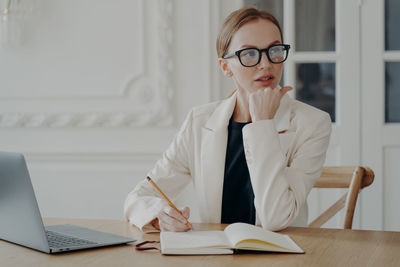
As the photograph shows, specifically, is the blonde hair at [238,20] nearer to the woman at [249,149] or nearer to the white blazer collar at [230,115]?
the woman at [249,149]

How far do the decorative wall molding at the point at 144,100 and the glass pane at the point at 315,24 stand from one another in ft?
2.29

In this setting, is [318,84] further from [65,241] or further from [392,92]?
[65,241]

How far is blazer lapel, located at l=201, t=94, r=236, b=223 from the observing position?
71.3 inches

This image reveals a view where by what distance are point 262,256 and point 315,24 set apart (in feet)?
6.81

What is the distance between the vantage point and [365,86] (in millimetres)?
2986

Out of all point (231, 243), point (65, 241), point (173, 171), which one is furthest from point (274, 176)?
point (65, 241)

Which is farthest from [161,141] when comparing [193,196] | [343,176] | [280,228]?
[280,228]

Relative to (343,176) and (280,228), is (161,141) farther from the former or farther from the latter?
(280,228)

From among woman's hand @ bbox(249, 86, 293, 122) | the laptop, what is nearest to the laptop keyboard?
the laptop

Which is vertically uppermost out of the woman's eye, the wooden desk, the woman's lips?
the woman's eye

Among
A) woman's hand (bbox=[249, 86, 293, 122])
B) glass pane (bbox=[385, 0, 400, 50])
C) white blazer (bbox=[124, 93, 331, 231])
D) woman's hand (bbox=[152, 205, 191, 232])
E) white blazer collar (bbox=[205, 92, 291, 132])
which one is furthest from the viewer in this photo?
glass pane (bbox=[385, 0, 400, 50])

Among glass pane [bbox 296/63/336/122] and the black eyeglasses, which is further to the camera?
glass pane [bbox 296/63/336/122]

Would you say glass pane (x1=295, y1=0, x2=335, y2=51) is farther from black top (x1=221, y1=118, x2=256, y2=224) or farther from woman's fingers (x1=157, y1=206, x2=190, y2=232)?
woman's fingers (x1=157, y1=206, x2=190, y2=232)

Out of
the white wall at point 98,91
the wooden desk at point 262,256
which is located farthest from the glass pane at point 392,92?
the wooden desk at point 262,256
